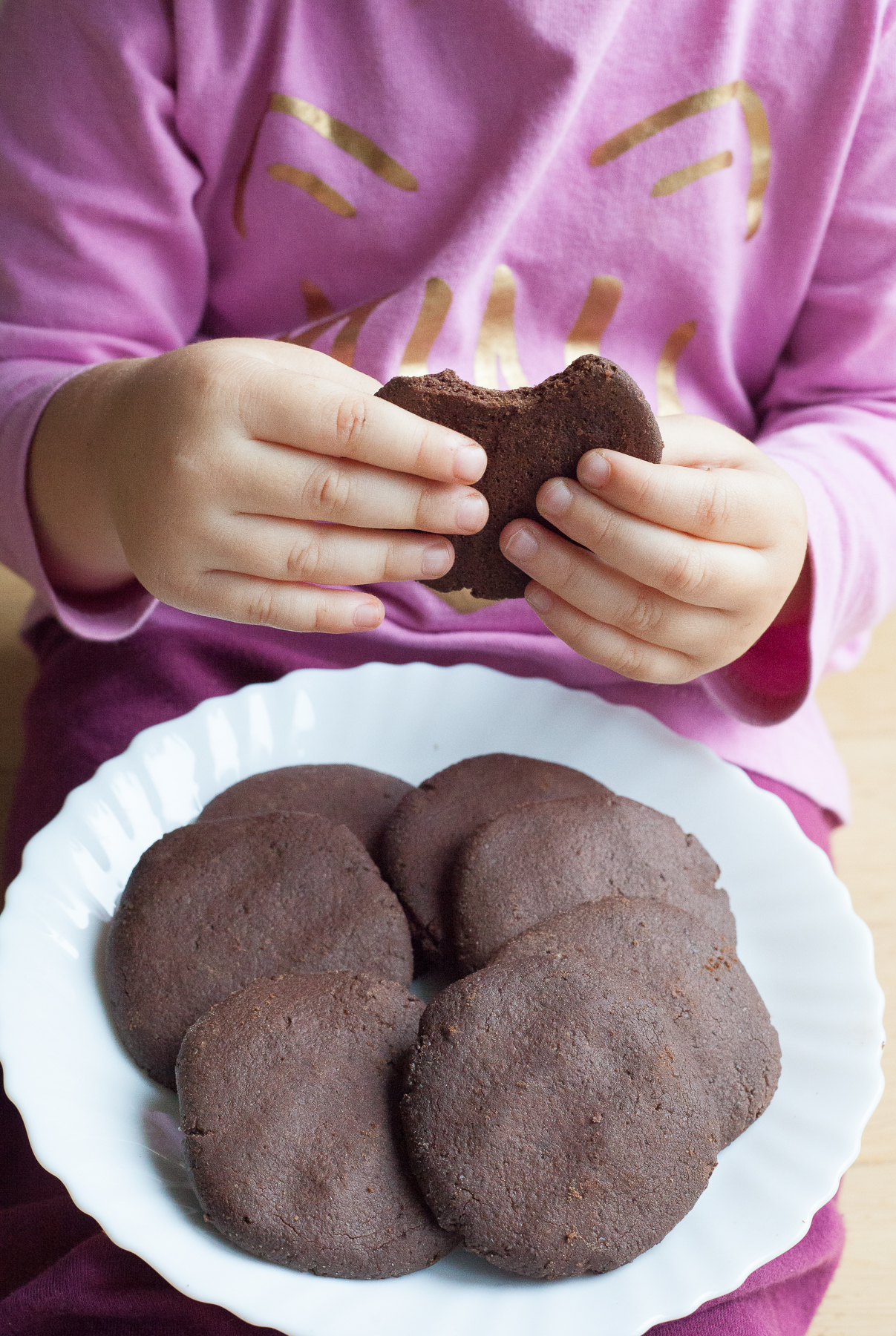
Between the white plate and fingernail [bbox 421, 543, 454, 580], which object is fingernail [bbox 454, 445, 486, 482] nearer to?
fingernail [bbox 421, 543, 454, 580]

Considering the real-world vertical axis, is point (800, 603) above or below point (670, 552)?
below

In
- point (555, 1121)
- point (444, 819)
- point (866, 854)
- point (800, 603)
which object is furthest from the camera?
point (866, 854)

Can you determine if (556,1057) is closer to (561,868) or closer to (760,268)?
(561,868)

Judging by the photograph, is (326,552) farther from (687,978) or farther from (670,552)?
(687,978)

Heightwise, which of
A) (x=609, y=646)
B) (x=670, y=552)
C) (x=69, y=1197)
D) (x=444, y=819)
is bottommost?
(x=69, y=1197)

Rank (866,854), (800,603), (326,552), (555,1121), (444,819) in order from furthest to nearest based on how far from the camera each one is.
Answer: (866,854) → (800,603) → (444,819) → (326,552) → (555,1121)

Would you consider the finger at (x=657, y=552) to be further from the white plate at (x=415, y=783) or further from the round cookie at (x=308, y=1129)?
the round cookie at (x=308, y=1129)

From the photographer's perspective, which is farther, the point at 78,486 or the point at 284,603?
the point at 78,486

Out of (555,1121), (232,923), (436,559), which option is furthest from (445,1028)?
(436,559)

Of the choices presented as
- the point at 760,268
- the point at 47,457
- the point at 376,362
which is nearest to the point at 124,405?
the point at 47,457
